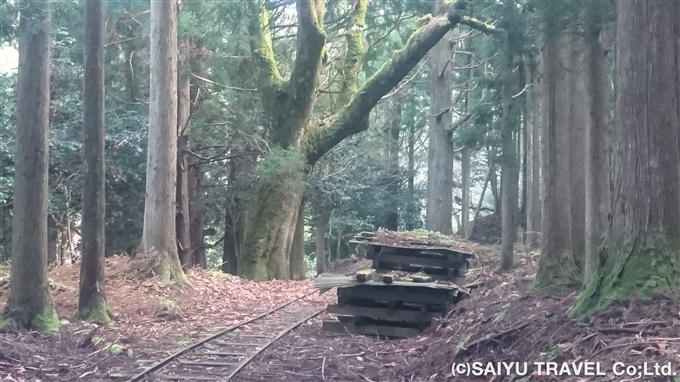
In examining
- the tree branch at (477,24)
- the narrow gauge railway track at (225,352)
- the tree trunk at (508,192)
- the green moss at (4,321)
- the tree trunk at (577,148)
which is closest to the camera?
the narrow gauge railway track at (225,352)

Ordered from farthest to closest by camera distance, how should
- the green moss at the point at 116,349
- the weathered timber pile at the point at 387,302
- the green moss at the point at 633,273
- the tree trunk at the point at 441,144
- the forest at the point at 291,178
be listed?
the tree trunk at the point at 441,144 < the weathered timber pile at the point at 387,302 < the green moss at the point at 116,349 < the forest at the point at 291,178 < the green moss at the point at 633,273

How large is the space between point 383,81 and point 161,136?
25.1 feet

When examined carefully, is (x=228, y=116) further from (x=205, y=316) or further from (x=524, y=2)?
(x=524, y=2)

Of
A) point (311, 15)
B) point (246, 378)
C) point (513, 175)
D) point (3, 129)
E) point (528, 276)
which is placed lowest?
point (246, 378)

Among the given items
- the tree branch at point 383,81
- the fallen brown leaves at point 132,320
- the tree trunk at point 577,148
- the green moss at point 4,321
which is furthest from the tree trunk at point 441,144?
the green moss at point 4,321

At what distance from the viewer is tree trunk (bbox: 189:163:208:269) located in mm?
25688

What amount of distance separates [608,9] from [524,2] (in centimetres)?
223

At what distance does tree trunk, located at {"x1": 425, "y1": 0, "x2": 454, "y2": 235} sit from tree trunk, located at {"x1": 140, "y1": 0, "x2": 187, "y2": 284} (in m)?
12.3

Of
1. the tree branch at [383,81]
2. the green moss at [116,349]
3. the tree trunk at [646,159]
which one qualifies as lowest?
the green moss at [116,349]

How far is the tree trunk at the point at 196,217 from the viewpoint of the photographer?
2569cm

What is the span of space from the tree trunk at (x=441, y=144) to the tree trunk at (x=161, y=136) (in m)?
12.3

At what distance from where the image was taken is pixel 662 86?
7.03 meters

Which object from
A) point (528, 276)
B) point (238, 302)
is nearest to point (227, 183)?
point (238, 302)

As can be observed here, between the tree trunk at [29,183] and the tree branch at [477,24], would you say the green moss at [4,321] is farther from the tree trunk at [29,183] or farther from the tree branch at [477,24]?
the tree branch at [477,24]
